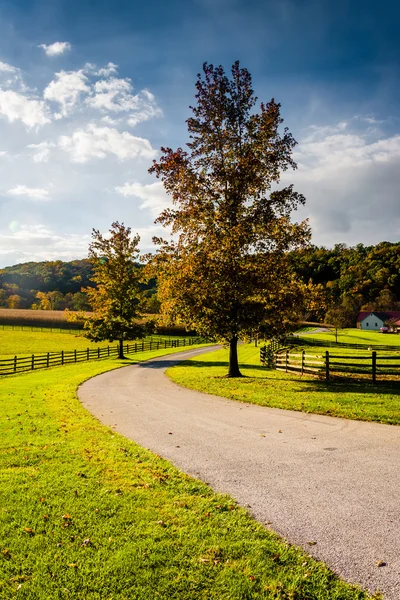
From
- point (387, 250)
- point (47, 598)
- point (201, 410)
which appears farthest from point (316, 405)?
point (387, 250)

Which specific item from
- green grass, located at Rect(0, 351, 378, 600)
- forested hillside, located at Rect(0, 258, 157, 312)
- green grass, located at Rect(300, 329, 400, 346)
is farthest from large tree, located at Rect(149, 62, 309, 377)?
forested hillside, located at Rect(0, 258, 157, 312)

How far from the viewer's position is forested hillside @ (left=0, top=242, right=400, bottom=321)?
449 ft

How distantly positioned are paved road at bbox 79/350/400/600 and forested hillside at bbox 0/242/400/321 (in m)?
109

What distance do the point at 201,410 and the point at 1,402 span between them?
27.1ft

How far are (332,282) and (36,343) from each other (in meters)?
116

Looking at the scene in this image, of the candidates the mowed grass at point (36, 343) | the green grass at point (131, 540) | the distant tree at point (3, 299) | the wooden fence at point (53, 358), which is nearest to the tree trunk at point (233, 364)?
the wooden fence at point (53, 358)

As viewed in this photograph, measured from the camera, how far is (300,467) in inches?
319

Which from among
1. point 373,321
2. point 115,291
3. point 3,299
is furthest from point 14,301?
point 373,321

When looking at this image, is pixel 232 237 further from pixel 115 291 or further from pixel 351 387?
pixel 115 291

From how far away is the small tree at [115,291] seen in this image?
41688 mm

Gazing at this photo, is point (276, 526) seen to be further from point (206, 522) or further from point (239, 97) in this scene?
point (239, 97)

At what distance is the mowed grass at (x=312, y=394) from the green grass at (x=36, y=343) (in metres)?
30.5

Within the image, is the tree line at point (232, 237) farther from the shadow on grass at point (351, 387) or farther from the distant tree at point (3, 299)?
the distant tree at point (3, 299)

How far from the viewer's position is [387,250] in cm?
15575
